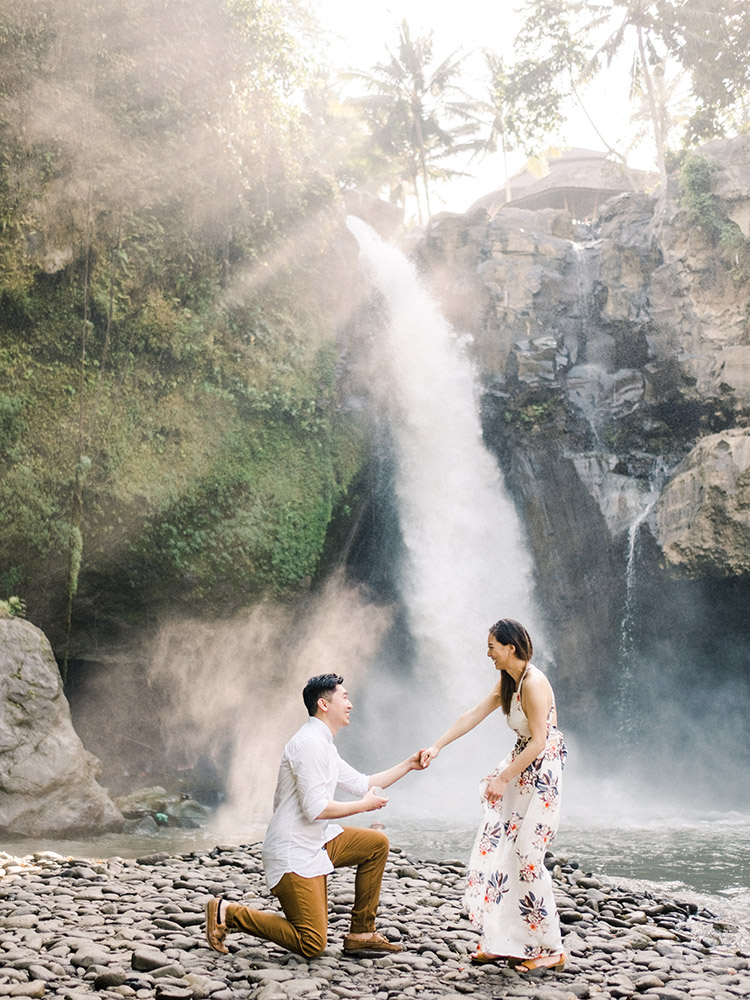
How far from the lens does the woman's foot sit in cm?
423

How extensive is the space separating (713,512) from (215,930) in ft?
40.7

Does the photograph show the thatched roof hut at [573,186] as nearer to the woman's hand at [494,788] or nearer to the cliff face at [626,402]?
the cliff face at [626,402]

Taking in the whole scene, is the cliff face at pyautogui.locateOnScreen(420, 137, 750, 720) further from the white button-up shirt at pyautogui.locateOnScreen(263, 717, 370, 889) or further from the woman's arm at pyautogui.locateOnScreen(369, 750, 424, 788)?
the white button-up shirt at pyautogui.locateOnScreen(263, 717, 370, 889)

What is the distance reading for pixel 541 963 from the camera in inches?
167

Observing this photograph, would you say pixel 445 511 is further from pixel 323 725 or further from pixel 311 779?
pixel 311 779

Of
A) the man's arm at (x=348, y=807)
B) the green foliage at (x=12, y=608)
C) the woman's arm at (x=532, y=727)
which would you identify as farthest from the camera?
the green foliage at (x=12, y=608)

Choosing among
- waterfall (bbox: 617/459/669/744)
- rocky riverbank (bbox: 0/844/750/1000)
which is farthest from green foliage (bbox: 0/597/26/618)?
waterfall (bbox: 617/459/669/744)

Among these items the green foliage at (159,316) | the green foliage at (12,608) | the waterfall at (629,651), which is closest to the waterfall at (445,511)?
the green foliage at (159,316)

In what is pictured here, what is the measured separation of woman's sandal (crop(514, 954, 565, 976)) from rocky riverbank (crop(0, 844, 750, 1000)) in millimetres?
51

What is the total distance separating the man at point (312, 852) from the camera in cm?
416

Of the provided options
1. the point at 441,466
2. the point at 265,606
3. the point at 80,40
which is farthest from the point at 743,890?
the point at 80,40

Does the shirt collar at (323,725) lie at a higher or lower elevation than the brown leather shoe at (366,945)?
higher

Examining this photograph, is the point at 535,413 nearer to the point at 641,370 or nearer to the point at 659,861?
the point at 641,370

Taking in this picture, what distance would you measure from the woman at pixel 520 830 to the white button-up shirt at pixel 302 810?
2.06ft
